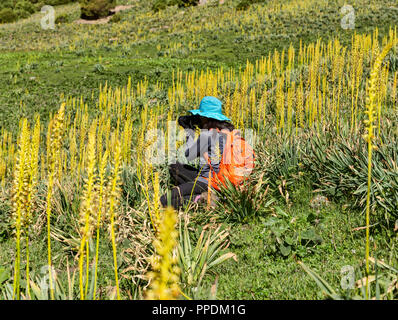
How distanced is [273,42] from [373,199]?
710 inches

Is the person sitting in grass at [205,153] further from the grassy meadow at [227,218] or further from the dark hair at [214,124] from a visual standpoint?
the grassy meadow at [227,218]

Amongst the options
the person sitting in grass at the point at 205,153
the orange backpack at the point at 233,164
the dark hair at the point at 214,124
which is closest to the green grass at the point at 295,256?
the orange backpack at the point at 233,164

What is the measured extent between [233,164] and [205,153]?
52 centimetres

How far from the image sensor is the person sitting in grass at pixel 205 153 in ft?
14.0

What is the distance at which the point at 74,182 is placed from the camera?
4.84 m

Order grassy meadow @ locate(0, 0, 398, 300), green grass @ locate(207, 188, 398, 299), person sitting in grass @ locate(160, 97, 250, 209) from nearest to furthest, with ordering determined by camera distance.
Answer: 1. grassy meadow @ locate(0, 0, 398, 300)
2. green grass @ locate(207, 188, 398, 299)
3. person sitting in grass @ locate(160, 97, 250, 209)

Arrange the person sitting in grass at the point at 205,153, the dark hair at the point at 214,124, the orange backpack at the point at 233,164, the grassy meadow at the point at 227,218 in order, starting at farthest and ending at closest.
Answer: the dark hair at the point at 214,124 → the person sitting in grass at the point at 205,153 → the orange backpack at the point at 233,164 → the grassy meadow at the point at 227,218

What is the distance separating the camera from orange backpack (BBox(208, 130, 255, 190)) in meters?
4.16

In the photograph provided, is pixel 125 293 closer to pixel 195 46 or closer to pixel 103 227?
pixel 103 227

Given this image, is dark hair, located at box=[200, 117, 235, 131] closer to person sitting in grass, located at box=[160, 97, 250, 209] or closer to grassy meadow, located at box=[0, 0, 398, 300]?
person sitting in grass, located at box=[160, 97, 250, 209]

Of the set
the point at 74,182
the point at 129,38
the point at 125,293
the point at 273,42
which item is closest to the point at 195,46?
the point at 273,42

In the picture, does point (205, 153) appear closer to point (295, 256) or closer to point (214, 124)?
point (214, 124)

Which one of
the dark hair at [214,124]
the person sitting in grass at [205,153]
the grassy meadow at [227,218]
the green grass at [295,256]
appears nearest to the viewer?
the grassy meadow at [227,218]

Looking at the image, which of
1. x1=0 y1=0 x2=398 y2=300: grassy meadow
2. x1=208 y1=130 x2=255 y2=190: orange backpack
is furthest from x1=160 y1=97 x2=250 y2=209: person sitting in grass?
x1=0 y1=0 x2=398 y2=300: grassy meadow
